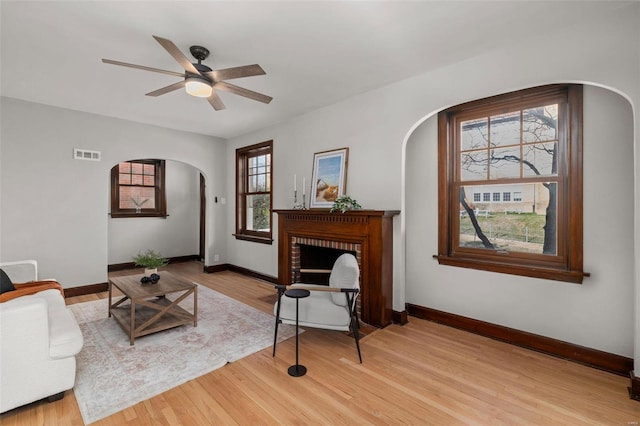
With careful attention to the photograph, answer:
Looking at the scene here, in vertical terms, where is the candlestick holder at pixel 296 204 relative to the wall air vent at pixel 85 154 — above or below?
below

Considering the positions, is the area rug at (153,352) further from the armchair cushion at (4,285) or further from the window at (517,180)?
the window at (517,180)

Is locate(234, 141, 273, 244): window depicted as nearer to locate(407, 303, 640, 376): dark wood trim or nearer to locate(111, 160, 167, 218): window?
locate(111, 160, 167, 218): window

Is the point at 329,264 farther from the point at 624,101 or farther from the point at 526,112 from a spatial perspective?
the point at 624,101

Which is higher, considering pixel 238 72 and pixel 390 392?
pixel 238 72

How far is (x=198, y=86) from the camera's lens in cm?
260

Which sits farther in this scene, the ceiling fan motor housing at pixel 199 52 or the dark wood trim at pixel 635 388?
the ceiling fan motor housing at pixel 199 52

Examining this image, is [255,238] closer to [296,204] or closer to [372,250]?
[296,204]

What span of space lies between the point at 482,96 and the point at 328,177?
205 cm

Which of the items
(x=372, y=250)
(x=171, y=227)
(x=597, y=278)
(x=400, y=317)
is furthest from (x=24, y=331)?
(x=171, y=227)

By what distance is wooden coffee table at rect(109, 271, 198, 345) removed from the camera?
2951 millimetres

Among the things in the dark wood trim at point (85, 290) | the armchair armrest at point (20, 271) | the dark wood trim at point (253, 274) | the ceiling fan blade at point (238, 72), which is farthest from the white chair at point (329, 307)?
the dark wood trim at point (85, 290)

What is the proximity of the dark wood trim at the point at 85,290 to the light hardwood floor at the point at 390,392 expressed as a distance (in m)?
2.94

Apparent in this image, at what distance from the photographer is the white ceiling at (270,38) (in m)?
2.16

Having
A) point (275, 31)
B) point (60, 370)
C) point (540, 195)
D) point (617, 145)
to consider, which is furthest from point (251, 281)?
point (617, 145)
